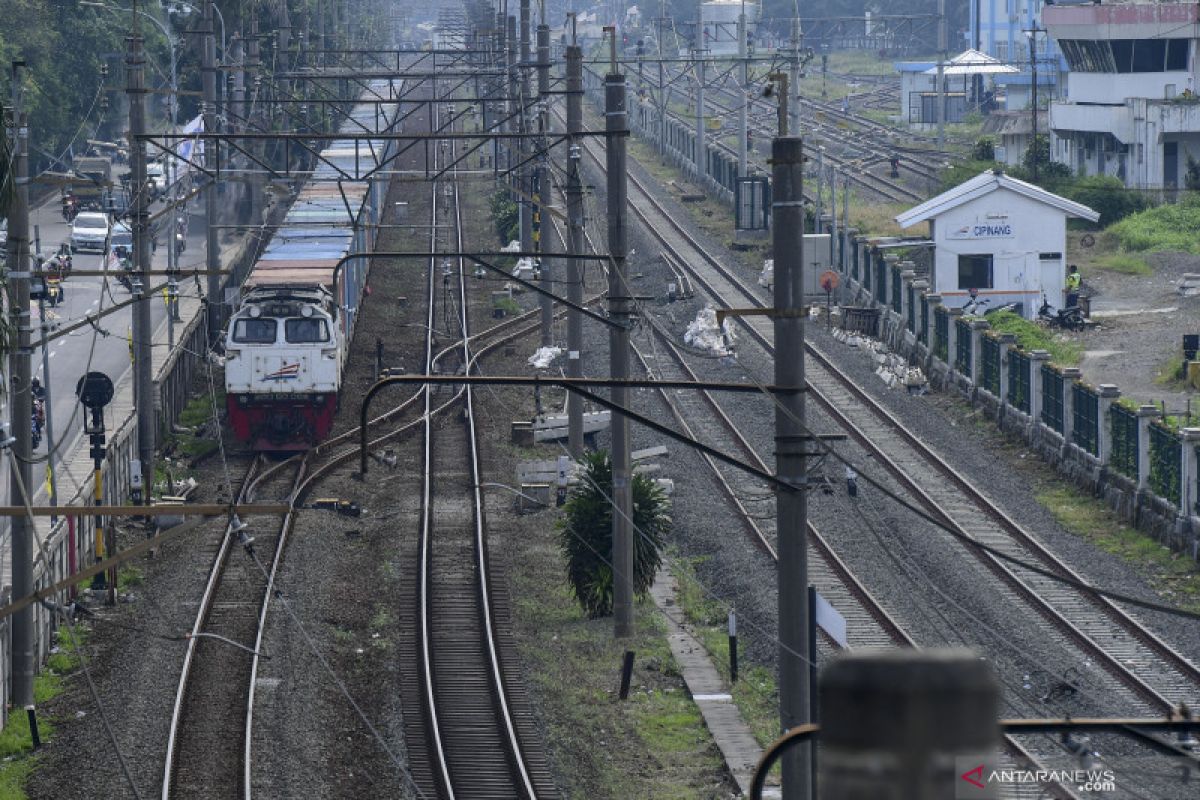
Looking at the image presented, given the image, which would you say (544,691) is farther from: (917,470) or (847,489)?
(917,470)

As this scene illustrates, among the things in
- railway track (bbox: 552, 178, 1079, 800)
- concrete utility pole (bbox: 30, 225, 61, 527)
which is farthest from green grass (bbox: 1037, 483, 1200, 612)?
concrete utility pole (bbox: 30, 225, 61, 527)

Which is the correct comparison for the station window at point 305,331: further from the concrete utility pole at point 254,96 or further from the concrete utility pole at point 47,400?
the concrete utility pole at point 254,96

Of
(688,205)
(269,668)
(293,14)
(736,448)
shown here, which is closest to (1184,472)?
(736,448)

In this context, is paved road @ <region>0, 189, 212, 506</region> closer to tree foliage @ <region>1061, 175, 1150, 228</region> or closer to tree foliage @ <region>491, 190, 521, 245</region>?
tree foliage @ <region>491, 190, 521, 245</region>

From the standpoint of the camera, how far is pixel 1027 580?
22375mm

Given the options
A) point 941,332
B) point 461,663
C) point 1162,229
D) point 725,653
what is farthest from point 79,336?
point 725,653

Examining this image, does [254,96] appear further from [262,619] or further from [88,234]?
[262,619]

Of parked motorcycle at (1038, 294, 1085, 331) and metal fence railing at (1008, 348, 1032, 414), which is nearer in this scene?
metal fence railing at (1008, 348, 1032, 414)

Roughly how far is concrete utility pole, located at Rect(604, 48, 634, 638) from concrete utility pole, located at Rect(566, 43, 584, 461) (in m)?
4.18

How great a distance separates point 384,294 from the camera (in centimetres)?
5062

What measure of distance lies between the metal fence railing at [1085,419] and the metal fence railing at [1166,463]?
2084mm

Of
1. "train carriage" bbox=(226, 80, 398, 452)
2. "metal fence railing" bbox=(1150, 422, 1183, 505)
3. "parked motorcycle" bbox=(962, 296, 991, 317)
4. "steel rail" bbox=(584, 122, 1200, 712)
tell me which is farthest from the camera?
"parked motorcycle" bbox=(962, 296, 991, 317)

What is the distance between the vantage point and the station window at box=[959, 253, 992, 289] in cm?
4322

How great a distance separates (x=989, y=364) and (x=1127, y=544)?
9870 millimetres
